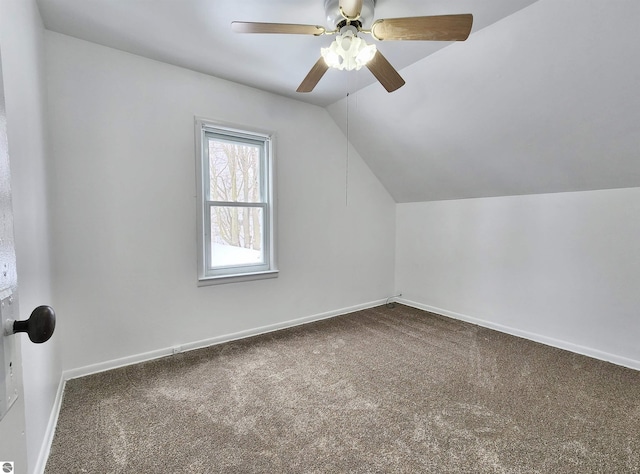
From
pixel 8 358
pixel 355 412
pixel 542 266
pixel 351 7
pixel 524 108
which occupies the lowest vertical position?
pixel 355 412

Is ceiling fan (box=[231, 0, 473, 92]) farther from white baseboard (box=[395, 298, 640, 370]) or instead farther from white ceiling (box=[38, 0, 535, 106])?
white baseboard (box=[395, 298, 640, 370])

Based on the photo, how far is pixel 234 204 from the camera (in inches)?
114

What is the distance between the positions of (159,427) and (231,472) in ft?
1.88

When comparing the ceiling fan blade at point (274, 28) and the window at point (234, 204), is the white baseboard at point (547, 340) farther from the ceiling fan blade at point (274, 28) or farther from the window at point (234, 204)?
the ceiling fan blade at point (274, 28)

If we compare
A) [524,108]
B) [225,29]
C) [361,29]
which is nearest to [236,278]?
[225,29]

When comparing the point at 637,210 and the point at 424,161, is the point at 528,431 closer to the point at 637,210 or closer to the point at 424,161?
the point at 637,210

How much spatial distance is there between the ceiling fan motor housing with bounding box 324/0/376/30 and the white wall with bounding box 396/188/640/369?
2.30 metres

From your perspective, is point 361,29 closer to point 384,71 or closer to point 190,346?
point 384,71

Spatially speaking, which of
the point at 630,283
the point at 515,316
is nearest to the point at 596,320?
the point at 630,283

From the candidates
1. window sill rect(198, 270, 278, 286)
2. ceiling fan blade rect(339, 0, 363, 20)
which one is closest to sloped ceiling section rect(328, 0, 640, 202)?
ceiling fan blade rect(339, 0, 363, 20)

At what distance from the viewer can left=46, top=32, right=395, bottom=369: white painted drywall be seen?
2.14m

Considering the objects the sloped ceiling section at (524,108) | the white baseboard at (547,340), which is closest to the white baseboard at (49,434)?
the sloped ceiling section at (524,108)

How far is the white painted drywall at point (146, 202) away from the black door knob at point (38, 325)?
1.97 m

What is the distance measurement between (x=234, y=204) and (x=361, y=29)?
5.94 feet
